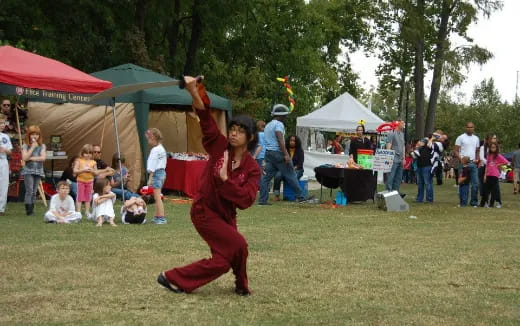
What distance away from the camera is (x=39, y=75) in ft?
44.4

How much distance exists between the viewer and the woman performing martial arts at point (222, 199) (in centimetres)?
600

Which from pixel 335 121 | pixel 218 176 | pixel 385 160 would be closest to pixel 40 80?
pixel 385 160

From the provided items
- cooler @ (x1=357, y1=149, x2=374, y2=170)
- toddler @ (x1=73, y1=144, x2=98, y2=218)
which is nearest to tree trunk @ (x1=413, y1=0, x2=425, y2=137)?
cooler @ (x1=357, y1=149, x2=374, y2=170)

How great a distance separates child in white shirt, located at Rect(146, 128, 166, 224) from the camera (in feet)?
37.9

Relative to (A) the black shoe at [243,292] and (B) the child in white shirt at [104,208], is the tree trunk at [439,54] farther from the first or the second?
(A) the black shoe at [243,292]

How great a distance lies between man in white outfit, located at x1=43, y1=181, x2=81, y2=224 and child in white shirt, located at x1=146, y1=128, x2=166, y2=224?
1.23 meters

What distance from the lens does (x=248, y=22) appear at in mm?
32906

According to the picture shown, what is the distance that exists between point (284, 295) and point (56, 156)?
10639 millimetres

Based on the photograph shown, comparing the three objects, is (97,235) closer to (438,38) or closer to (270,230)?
(270,230)

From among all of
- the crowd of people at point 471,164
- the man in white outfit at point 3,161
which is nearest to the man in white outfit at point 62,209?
the man in white outfit at point 3,161

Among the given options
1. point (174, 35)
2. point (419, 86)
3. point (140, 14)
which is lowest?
point (419, 86)

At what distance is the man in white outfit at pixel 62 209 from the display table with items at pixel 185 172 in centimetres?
581

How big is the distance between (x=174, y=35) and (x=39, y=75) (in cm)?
1571

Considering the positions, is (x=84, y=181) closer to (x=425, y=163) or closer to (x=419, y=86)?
(x=425, y=163)
